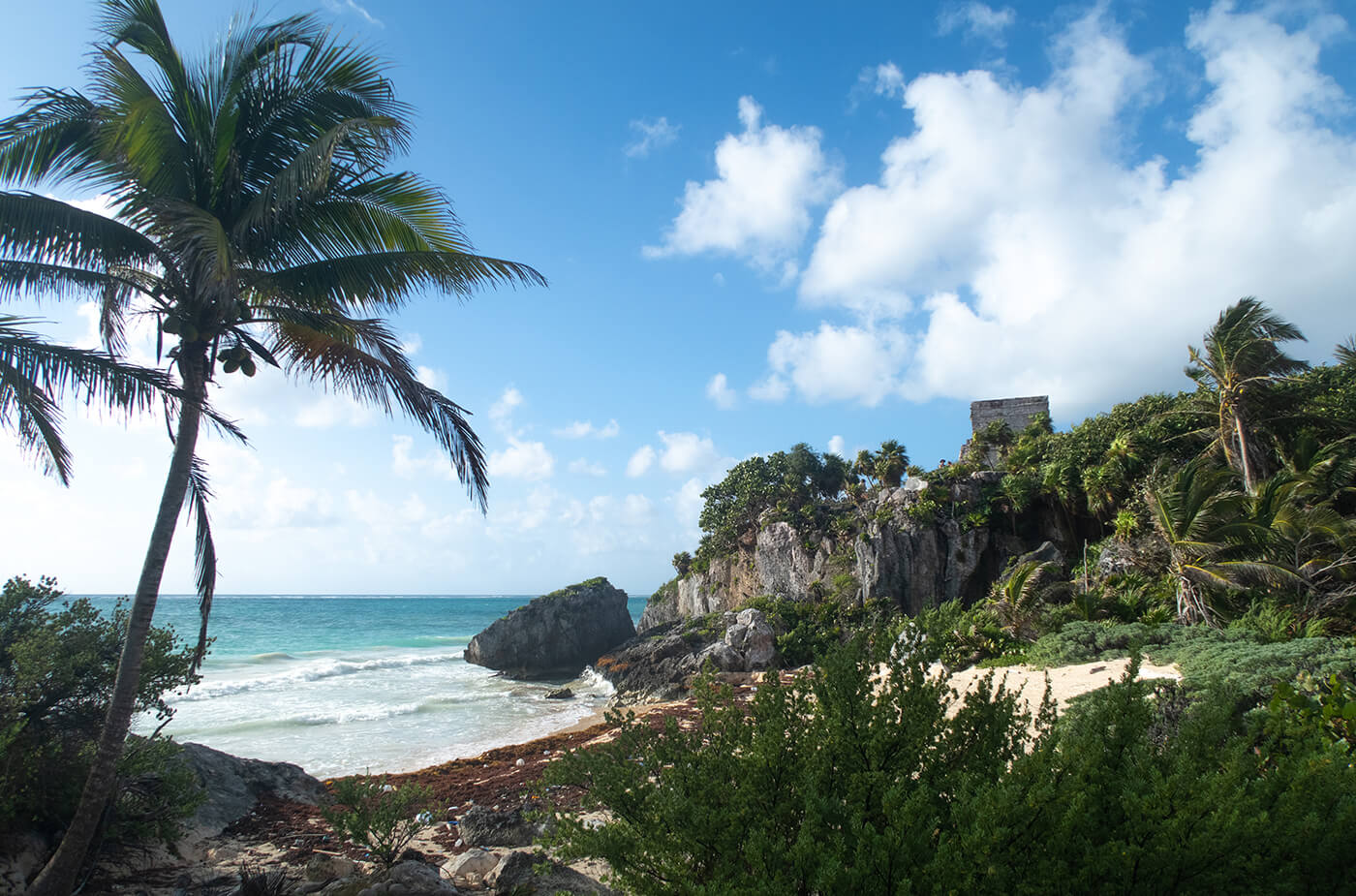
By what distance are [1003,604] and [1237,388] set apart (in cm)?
919

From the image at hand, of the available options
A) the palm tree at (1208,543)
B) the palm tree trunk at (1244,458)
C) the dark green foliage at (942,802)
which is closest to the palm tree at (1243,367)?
the palm tree trunk at (1244,458)

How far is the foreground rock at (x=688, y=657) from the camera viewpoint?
2047 centimetres

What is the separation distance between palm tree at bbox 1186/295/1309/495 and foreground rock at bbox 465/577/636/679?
26167mm

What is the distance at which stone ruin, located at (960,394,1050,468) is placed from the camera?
29.7 meters

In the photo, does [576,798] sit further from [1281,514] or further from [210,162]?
[1281,514]

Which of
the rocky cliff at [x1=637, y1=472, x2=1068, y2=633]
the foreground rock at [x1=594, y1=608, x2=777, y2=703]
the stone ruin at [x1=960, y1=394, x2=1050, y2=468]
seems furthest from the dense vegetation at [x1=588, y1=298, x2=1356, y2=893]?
the stone ruin at [x1=960, y1=394, x2=1050, y2=468]

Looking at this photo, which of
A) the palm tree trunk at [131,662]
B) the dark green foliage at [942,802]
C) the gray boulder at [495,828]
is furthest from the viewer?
the gray boulder at [495,828]

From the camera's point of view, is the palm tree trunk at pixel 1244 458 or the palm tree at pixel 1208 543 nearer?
the palm tree at pixel 1208 543

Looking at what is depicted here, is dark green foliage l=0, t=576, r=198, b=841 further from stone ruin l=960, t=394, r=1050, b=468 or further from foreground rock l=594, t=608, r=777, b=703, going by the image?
stone ruin l=960, t=394, r=1050, b=468

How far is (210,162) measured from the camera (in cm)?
545

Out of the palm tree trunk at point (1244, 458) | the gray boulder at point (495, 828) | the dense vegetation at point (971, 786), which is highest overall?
the palm tree trunk at point (1244, 458)

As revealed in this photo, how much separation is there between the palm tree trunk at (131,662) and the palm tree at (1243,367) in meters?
21.4

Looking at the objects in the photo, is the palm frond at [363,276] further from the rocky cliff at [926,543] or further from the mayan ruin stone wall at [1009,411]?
the mayan ruin stone wall at [1009,411]

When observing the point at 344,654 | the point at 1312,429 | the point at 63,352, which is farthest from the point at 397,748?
the point at 344,654
